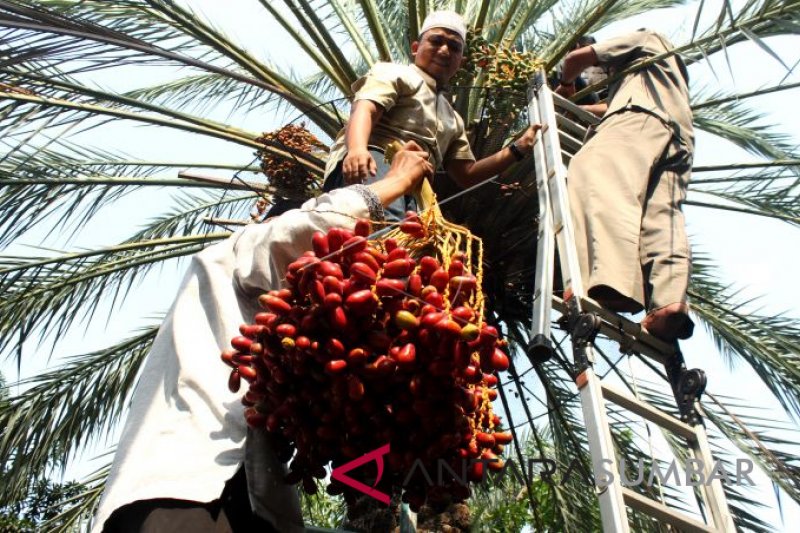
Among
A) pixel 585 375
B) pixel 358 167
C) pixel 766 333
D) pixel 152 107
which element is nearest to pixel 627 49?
pixel 358 167

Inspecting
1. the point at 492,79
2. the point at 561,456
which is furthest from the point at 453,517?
the point at 492,79

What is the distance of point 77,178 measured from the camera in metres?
5.25

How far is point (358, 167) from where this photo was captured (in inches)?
124

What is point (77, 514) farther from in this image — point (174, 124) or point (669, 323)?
point (669, 323)

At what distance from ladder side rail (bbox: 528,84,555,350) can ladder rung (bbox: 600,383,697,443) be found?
200 millimetres

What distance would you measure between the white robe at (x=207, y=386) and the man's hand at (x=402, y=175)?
138 mm

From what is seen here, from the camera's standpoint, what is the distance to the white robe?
6.95 feet

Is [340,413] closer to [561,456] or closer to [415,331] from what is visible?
[415,331]

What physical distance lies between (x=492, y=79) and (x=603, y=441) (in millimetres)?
2499

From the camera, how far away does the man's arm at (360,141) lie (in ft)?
10.4

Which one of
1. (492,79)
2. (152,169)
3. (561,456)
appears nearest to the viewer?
(492,79)

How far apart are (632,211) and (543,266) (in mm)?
403

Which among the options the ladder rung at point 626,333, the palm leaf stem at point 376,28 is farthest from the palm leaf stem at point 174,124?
the ladder rung at point 626,333

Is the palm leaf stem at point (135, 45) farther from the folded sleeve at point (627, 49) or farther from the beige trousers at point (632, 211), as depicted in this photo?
the beige trousers at point (632, 211)
